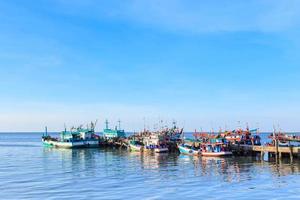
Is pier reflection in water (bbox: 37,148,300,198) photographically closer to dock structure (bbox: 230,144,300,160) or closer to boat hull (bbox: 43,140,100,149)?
dock structure (bbox: 230,144,300,160)

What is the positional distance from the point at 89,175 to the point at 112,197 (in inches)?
702

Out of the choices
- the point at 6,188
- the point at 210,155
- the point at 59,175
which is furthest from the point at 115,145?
the point at 6,188

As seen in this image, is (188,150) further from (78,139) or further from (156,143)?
(78,139)

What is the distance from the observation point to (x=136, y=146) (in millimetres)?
104438

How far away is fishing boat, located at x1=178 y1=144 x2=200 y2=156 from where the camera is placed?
85294mm

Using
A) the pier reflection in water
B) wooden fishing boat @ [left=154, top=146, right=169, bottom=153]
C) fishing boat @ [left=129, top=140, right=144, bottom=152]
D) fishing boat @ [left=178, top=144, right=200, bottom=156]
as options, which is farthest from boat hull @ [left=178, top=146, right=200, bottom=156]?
the pier reflection in water

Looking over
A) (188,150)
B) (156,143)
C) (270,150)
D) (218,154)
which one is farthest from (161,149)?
(270,150)

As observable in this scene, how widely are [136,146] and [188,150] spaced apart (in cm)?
2006

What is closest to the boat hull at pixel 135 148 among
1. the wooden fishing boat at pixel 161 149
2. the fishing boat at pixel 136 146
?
the fishing boat at pixel 136 146

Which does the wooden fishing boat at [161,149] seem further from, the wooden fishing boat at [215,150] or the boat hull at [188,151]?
the wooden fishing boat at [215,150]

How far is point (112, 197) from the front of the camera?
38469 mm

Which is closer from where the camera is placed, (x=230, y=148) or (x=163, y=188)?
(x=163, y=188)

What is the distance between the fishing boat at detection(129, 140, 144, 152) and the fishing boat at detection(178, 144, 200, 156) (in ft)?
45.0

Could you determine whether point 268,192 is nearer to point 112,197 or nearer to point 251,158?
point 112,197
